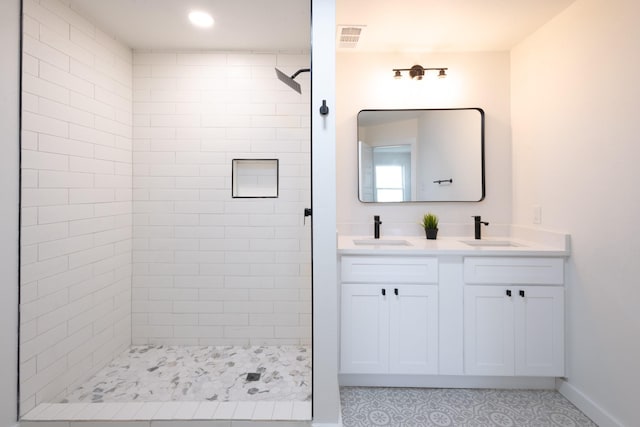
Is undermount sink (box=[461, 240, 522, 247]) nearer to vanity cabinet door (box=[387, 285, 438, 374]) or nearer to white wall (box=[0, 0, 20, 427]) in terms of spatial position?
vanity cabinet door (box=[387, 285, 438, 374])

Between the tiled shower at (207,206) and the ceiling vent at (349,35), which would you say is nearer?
the ceiling vent at (349,35)

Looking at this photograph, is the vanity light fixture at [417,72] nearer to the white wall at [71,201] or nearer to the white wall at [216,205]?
the white wall at [216,205]

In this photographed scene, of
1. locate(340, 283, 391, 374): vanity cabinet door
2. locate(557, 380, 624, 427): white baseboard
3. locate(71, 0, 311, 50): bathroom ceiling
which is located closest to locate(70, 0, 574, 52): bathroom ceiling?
locate(71, 0, 311, 50): bathroom ceiling

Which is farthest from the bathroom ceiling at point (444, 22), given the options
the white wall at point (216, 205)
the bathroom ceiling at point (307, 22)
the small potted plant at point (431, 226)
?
Result: the small potted plant at point (431, 226)

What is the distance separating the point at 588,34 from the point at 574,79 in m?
0.24

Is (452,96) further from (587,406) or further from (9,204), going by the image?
(9,204)

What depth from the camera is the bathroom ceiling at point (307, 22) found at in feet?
6.81

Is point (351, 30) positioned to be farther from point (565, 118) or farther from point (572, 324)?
point (572, 324)

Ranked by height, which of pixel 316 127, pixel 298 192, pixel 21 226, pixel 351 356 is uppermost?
pixel 316 127

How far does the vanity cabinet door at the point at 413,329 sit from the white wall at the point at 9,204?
2.07 m

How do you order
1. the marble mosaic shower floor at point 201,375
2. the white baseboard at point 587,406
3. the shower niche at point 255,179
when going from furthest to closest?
the shower niche at point 255,179
the marble mosaic shower floor at point 201,375
the white baseboard at point 587,406

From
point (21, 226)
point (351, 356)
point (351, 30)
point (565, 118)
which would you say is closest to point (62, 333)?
point (21, 226)

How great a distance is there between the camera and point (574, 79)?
201cm

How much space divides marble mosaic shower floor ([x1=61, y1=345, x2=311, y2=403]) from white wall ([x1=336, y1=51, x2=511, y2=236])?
1617 mm
